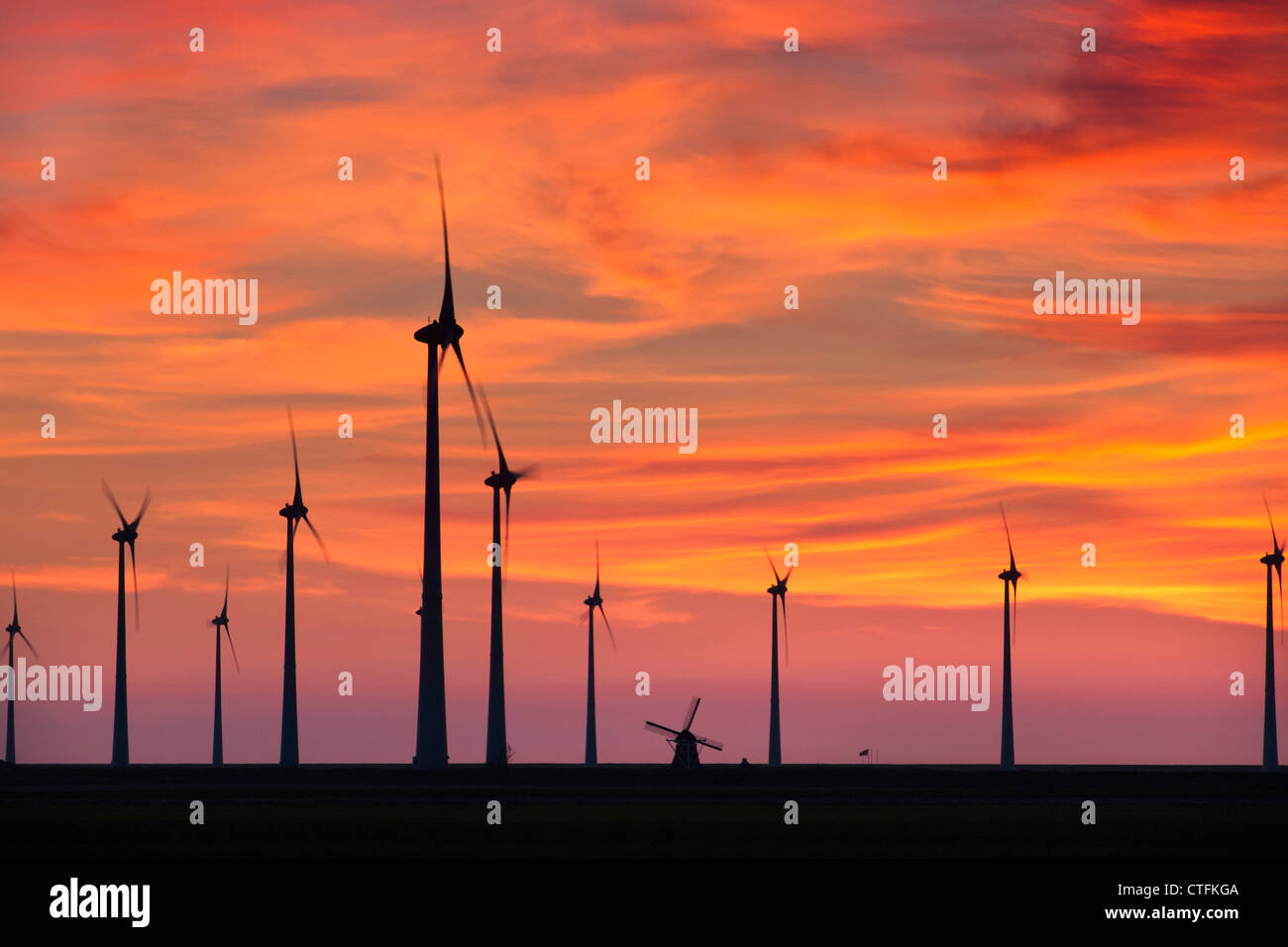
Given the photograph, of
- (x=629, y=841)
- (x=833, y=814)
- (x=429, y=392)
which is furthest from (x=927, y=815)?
(x=429, y=392)

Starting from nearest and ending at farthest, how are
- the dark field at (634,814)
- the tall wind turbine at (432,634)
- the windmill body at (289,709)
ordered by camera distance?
the dark field at (634,814) → the tall wind turbine at (432,634) → the windmill body at (289,709)

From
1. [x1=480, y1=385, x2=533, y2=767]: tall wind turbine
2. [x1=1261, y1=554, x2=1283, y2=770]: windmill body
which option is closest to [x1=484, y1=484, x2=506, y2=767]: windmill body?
[x1=480, y1=385, x2=533, y2=767]: tall wind turbine

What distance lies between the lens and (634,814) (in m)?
79.4

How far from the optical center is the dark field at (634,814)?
6103 centimetres

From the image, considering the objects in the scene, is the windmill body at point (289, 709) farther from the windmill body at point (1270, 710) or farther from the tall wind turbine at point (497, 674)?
the windmill body at point (1270, 710)

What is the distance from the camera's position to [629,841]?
6375 cm

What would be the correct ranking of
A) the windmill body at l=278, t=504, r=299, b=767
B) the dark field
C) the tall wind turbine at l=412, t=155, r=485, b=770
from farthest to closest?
the windmill body at l=278, t=504, r=299, b=767 → the tall wind turbine at l=412, t=155, r=485, b=770 → the dark field

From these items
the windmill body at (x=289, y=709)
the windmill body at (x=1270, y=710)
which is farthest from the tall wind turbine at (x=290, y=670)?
the windmill body at (x=1270, y=710)

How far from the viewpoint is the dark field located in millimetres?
61031

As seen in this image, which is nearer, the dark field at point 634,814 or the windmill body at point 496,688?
the dark field at point 634,814

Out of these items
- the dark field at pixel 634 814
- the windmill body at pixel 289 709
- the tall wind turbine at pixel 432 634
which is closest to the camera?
the dark field at pixel 634 814

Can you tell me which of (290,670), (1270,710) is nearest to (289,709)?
(290,670)

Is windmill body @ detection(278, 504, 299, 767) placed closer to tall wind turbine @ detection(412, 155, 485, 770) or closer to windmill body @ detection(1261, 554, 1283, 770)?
tall wind turbine @ detection(412, 155, 485, 770)
